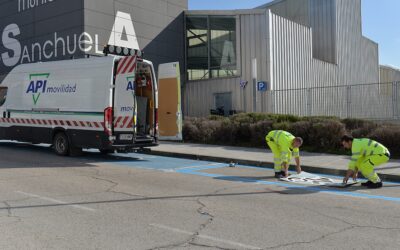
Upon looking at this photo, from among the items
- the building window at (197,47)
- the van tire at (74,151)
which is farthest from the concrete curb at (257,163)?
the building window at (197,47)

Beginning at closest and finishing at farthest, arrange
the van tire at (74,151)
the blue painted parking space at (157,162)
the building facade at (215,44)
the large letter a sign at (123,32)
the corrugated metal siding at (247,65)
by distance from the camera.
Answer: the blue painted parking space at (157,162) → the van tire at (74,151) → the building facade at (215,44) → the corrugated metal siding at (247,65) → the large letter a sign at (123,32)

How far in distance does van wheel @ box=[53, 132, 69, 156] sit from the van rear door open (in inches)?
78.1

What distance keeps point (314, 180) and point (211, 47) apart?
17.0 metres

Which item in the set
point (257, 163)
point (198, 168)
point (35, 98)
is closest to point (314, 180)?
point (257, 163)

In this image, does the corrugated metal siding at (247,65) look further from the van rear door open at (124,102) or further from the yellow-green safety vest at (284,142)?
the yellow-green safety vest at (284,142)

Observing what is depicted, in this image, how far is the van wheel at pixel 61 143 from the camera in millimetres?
13484

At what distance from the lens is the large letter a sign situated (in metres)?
23.6

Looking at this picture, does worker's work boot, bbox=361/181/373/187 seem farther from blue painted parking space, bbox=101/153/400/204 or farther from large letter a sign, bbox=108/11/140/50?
large letter a sign, bbox=108/11/140/50

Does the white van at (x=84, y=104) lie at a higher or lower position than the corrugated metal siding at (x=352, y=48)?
lower

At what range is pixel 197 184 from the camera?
938 cm

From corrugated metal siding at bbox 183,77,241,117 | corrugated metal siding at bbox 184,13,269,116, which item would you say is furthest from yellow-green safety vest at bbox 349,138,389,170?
corrugated metal siding at bbox 183,77,241,117

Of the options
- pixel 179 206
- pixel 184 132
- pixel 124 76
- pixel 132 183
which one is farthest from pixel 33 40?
pixel 179 206

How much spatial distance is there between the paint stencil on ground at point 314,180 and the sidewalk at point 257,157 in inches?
40.5

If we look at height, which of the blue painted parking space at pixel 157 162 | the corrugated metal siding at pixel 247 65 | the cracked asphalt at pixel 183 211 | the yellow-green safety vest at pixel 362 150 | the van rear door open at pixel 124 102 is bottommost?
the cracked asphalt at pixel 183 211
